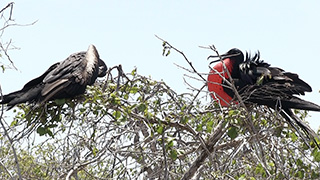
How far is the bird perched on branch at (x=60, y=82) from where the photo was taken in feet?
8.75

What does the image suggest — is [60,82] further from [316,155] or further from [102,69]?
[316,155]

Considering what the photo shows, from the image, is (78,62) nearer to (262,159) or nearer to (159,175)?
(159,175)

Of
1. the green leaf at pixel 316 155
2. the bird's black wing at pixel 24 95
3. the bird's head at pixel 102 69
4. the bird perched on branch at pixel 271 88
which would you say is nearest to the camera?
the green leaf at pixel 316 155

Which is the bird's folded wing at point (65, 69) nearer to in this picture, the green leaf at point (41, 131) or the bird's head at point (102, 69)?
the bird's head at point (102, 69)

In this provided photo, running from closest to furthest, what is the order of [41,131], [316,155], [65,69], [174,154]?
[174,154] < [316,155] < [41,131] < [65,69]

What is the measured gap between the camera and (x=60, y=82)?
2.71 m

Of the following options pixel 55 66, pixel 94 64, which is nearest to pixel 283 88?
pixel 94 64

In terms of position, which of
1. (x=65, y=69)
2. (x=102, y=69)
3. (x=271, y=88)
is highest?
(x=271, y=88)

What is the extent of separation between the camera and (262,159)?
2.54m

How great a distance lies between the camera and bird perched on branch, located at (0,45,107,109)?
267 centimetres

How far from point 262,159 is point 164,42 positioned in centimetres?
82

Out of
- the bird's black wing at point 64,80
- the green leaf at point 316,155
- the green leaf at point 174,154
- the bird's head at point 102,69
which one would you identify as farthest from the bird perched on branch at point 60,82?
the green leaf at point 316,155

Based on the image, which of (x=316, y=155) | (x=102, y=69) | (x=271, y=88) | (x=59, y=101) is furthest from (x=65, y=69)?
(x=316, y=155)

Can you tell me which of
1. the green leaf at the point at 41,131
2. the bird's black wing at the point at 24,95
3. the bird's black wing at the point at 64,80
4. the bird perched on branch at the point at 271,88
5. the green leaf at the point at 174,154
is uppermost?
the bird perched on branch at the point at 271,88
